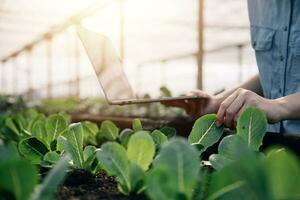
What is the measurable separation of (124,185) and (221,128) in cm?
30

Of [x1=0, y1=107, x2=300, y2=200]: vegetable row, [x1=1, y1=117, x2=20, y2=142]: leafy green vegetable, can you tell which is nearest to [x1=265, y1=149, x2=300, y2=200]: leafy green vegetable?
[x1=0, y1=107, x2=300, y2=200]: vegetable row

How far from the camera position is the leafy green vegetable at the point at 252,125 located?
0.76 metres

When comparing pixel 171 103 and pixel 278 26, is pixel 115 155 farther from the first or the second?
pixel 278 26

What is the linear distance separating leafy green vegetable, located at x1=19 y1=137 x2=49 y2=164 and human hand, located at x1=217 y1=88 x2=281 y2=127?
0.36 m

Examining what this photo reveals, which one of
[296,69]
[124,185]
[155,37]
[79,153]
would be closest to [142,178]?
[124,185]

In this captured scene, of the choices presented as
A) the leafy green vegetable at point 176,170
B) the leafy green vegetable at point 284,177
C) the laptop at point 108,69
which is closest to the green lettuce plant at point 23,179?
the leafy green vegetable at point 176,170

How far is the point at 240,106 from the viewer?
1.10 m

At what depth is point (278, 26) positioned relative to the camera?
1.98 m

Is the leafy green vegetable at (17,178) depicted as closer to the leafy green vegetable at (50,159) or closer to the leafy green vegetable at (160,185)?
the leafy green vegetable at (160,185)

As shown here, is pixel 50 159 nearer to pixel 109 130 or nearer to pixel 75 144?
pixel 75 144

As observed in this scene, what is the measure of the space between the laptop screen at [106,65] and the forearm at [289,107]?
1.59 ft

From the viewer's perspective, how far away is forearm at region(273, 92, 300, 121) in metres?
1.26

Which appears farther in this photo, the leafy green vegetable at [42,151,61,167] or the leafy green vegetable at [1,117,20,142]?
the leafy green vegetable at [1,117,20,142]

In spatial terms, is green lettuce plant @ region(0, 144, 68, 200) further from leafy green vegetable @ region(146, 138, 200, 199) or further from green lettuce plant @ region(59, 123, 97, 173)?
green lettuce plant @ region(59, 123, 97, 173)
